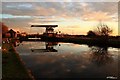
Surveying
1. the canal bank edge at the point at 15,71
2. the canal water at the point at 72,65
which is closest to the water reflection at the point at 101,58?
the canal water at the point at 72,65

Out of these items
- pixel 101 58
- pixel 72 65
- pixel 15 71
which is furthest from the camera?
pixel 101 58

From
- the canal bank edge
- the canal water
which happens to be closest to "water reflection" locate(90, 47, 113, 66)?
the canal water

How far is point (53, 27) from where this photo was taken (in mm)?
148375

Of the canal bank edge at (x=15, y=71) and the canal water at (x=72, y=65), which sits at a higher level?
the canal bank edge at (x=15, y=71)

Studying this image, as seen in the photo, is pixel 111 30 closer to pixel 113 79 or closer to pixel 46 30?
pixel 46 30

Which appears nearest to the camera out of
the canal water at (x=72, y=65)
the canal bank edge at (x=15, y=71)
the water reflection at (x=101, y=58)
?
the canal bank edge at (x=15, y=71)

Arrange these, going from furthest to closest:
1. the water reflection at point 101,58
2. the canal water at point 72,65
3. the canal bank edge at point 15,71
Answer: the water reflection at point 101,58, the canal water at point 72,65, the canal bank edge at point 15,71

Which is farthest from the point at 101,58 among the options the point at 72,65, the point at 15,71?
the point at 15,71

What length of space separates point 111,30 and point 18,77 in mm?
92537

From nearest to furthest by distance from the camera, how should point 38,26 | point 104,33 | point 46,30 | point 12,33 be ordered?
point 104,33, point 12,33, point 46,30, point 38,26

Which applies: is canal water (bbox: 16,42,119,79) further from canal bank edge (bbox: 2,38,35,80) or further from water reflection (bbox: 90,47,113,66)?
canal bank edge (bbox: 2,38,35,80)

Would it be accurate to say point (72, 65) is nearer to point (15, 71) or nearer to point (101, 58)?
point (101, 58)

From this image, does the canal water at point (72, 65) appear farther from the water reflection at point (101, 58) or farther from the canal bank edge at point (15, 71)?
the canal bank edge at point (15, 71)

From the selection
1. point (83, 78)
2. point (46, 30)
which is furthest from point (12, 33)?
point (83, 78)
